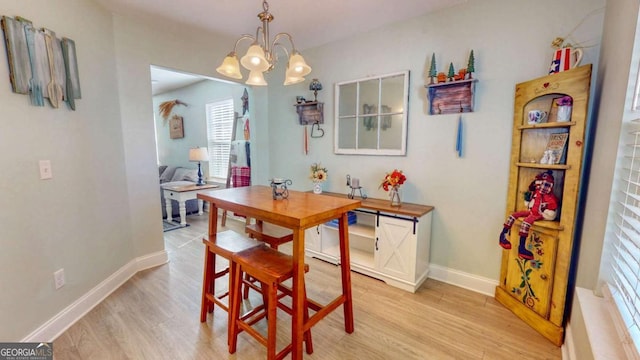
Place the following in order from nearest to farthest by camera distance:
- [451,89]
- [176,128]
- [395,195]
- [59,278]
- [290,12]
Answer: [59,278] < [451,89] < [290,12] < [395,195] < [176,128]

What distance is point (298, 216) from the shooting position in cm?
137

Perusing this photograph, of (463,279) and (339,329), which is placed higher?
(463,279)

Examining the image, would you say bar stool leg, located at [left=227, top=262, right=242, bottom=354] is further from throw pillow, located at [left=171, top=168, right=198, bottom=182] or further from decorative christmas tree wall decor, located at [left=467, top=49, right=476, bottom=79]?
throw pillow, located at [left=171, top=168, right=198, bottom=182]

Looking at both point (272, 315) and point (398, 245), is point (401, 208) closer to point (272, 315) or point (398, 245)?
point (398, 245)

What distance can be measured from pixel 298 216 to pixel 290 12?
2.03 m

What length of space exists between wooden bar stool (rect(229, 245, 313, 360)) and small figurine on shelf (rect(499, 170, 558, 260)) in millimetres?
1596

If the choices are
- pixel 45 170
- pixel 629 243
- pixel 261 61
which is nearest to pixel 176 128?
pixel 45 170

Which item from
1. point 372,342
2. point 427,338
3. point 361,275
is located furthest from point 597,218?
point 361,275

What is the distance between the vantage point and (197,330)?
6.22ft

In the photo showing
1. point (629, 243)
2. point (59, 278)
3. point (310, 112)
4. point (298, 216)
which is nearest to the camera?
point (629, 243)

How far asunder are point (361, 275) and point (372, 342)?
36.5 inches

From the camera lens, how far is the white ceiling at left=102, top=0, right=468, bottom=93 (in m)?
2.27

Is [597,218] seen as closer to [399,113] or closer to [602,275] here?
[602,275]

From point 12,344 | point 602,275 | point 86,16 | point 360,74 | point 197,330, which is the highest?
point 86,16
